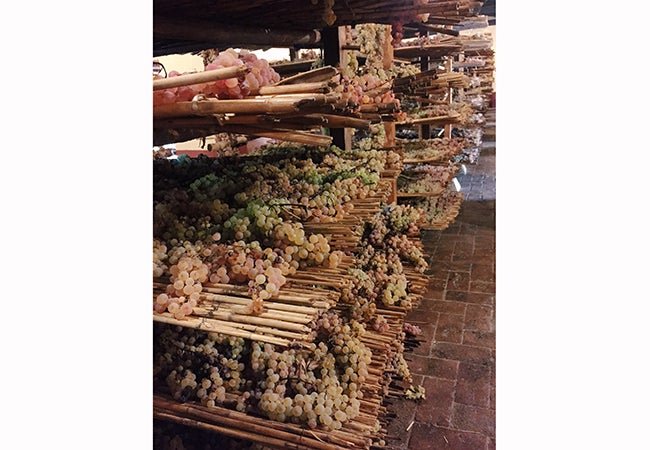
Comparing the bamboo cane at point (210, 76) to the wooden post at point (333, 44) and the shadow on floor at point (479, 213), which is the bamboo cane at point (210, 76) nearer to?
the shadow on floor at point (479, 213)

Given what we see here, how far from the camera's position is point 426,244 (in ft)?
9.49

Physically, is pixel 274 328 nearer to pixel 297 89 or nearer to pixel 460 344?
pixel 297 89

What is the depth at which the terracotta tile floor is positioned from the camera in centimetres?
175

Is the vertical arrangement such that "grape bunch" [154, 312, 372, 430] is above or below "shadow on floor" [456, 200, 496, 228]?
below

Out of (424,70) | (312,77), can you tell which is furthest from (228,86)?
(424,70)

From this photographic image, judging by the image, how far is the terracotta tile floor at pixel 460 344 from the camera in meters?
1.75

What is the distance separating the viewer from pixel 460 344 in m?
2.20

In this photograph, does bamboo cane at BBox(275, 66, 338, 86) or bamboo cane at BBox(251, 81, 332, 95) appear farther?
bamboo cane at BBox(275, 66, 338, 86)

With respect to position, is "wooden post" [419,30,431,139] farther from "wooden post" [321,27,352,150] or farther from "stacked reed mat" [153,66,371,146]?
"stacked reed mat" [153,66,371,146]

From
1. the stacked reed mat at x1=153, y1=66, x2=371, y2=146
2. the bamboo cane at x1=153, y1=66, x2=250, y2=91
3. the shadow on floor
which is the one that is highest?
the bamboo cane at x1=153, y1=66, x2=250, y2=91

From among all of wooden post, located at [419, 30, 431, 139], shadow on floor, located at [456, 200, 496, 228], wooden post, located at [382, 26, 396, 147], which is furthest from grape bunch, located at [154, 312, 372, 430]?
wooden post, located at [419, 30, 431, 139]

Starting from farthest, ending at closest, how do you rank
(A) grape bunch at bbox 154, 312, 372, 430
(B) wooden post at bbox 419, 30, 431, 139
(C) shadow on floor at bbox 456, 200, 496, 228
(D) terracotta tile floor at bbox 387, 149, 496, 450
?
(B) wooden post at bbox 419, 30, 431, 139, (D) terracotta tile floor at bbox 387, 149, 496, 450, (C) shadow on floor at bbox 456, 200, 496, 228, (A) grape bunch at bbox 154, 312, 372, 430
